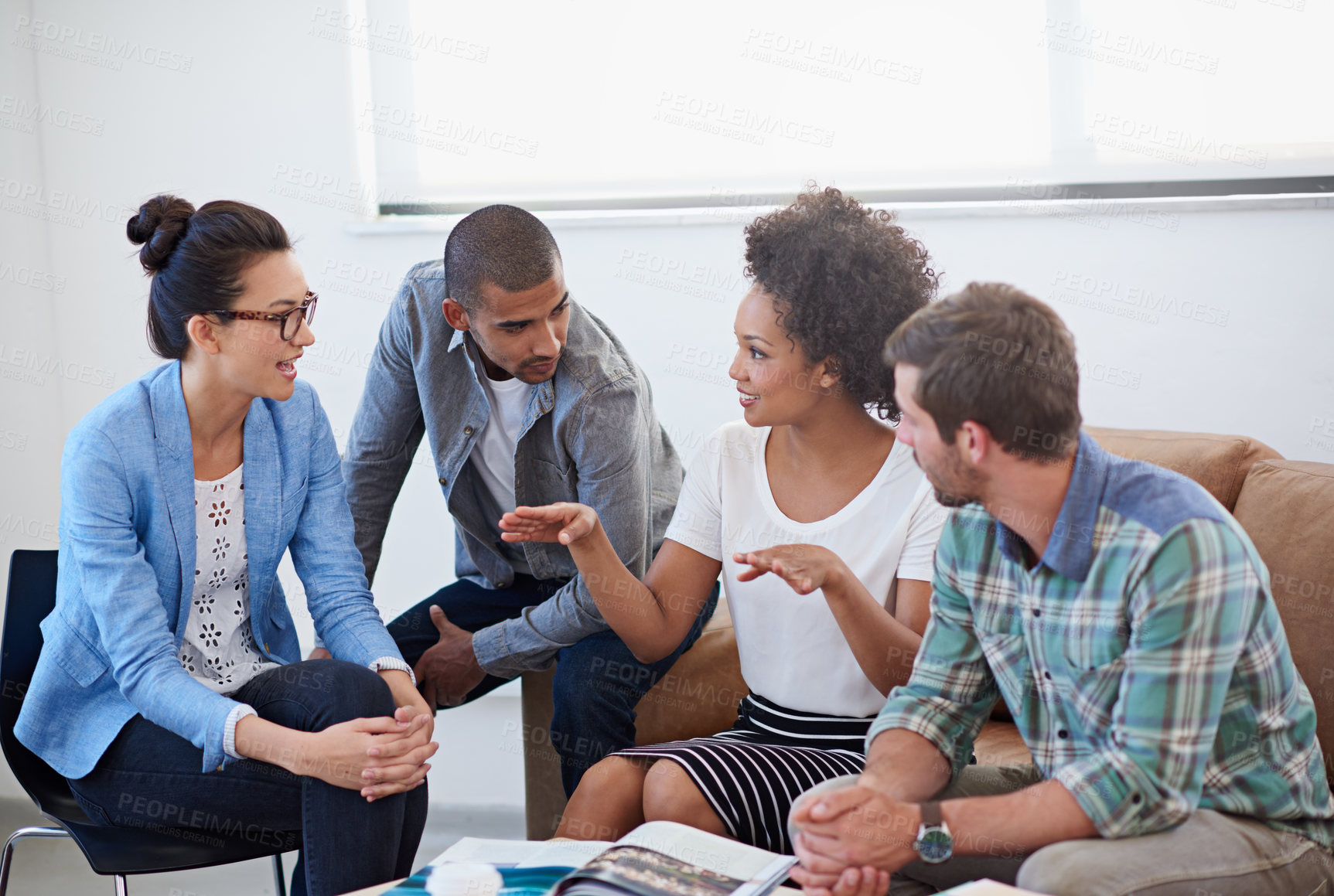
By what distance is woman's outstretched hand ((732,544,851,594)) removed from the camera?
4.67 feet

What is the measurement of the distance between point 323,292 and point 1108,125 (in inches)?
87.9

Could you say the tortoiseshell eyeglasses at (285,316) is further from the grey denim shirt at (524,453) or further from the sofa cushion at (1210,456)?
the sofa cushion at (1210,456)

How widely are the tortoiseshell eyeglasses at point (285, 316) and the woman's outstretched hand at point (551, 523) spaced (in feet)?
1.50

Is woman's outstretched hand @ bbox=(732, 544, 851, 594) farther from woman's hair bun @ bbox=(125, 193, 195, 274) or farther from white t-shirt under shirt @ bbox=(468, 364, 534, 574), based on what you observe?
woman's hair bun @ bbox=(125, 193, 195, 274)

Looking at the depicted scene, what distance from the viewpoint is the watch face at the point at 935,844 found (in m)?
1.20

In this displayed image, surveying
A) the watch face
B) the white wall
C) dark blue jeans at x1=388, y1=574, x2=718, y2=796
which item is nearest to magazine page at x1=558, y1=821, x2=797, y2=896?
the watch face

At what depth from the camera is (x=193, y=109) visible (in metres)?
3.24

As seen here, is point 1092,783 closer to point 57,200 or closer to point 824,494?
point 824,494

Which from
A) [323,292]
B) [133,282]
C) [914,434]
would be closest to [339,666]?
[914,434]

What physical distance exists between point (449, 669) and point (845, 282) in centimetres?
→ 110

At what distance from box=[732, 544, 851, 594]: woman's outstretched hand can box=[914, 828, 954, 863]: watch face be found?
0.34 metres

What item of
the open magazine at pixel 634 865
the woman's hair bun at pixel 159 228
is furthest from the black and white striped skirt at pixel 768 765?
the woman's hair bun at pixel 159 228

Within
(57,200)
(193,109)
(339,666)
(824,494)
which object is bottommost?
(339,666)

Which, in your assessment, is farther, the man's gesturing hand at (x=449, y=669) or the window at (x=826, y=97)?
the window at (x=826, y=97)
